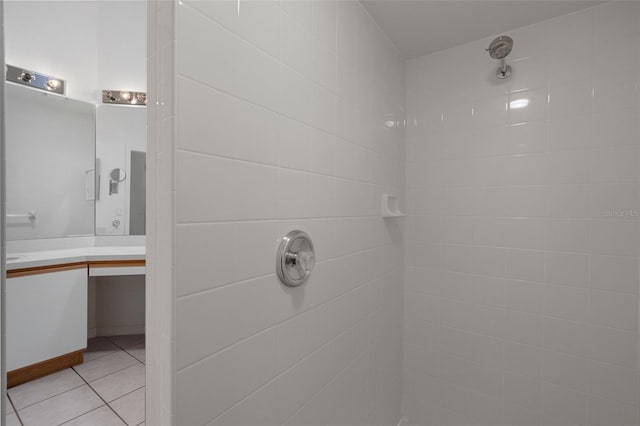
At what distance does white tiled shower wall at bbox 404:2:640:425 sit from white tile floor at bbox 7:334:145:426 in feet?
5.75

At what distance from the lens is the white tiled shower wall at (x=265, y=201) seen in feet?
1.98

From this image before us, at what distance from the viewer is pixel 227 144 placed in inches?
27.0

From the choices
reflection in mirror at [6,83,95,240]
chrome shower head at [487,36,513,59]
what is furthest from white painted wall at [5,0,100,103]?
chrome shower head at [487,36,513,59]

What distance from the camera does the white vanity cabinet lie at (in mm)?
1893

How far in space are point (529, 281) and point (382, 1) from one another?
1532 millimetres

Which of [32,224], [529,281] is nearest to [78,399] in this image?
[32,224]

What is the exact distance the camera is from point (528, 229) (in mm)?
1456

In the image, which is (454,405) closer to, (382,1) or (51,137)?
(382,1)

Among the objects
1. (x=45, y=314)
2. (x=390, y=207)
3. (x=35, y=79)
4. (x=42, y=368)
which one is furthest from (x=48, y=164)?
(x=390, y=207)

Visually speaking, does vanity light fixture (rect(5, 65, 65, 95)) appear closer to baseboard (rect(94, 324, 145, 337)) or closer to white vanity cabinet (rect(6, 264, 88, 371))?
white vanity cabinet (rect(6, 264, 88, 371))

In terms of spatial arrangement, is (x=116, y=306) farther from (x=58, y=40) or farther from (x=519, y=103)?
(x=519, y=103)

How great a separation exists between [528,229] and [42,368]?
3.28 meters

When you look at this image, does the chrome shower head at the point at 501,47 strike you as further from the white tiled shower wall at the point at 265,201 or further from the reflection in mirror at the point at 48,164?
the reflection in mirror at the point at 48,164

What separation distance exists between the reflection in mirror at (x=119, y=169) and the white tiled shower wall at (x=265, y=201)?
2326mm
